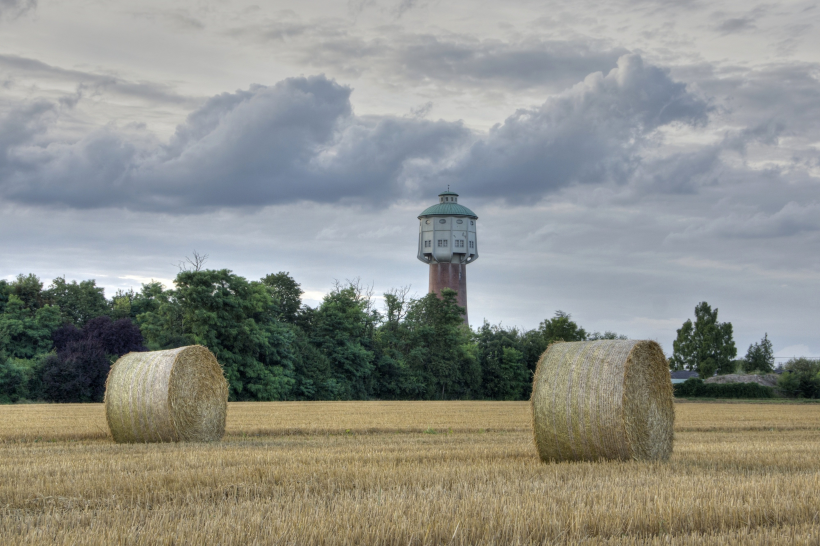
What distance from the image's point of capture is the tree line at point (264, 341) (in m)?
45.4

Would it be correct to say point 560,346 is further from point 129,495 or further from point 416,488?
point 129,495

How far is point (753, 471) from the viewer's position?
10039 mm

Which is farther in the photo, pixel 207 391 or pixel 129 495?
pixel 207 391

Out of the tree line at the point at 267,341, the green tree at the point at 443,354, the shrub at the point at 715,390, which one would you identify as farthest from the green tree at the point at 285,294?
the shrub at the point at 715,390

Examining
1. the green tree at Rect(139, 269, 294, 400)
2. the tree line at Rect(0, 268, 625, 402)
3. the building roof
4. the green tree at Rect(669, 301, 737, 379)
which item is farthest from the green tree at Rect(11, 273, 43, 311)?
the green tree at Rect(669, 301, 737, 379)

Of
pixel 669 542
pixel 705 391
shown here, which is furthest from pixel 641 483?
pixel 705 391

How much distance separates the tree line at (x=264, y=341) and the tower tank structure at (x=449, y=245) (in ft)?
13.5

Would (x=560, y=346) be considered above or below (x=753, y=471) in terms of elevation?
above

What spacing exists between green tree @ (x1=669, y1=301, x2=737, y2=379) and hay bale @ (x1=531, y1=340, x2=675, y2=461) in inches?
3046

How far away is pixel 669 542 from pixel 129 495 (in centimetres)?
517

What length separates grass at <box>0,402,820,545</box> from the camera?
18.6 feet

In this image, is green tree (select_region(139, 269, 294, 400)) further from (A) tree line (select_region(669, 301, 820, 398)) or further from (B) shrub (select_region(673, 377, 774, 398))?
(A) tree line (select_region(669, 301, 820, 398))

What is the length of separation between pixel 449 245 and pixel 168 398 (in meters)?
60.2

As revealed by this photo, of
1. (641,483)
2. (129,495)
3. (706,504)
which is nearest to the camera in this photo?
(706,504)
